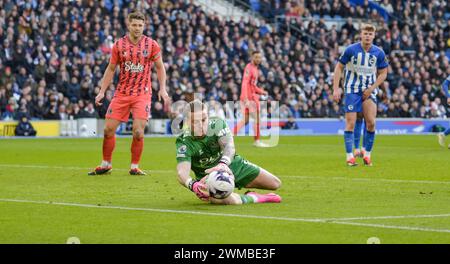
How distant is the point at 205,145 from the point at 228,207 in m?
0.99

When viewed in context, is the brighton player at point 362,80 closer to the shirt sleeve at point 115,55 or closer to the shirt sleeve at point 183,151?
→ the shirt sleeve at point 115,55

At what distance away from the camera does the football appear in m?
11.3

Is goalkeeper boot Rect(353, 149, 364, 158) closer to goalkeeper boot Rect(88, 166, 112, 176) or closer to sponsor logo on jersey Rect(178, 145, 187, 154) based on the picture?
goalkeeper boot Rect(88, 166, 112, 176)

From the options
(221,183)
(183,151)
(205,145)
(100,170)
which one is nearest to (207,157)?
(205,145)

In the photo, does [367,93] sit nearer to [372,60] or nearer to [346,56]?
[372,60]

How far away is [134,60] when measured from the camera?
672 inches

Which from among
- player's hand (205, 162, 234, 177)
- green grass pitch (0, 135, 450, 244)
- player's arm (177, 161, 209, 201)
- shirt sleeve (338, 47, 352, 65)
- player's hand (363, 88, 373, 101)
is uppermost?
shirt sleeve (338, 47, 352, 65)

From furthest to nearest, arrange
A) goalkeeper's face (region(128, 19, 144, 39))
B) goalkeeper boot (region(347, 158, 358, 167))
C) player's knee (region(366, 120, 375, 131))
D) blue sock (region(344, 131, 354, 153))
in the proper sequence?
1. player's knee (region(366, 120, 375, 131))
2. blue sock (region(344, 131, 354, 153))
3. goalkeeper boot (region(347, 158, 358, 167))
4. goalkeeper's face (region(128, 19, 144, 39))

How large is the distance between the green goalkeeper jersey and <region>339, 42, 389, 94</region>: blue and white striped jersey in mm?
7608

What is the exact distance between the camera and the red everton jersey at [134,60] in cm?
1700

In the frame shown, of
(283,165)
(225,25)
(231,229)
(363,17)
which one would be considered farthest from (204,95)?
(231,229)

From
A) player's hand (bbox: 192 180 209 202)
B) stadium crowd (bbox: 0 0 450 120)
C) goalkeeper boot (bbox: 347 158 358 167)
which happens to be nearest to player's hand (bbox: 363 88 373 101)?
goalkeeper boot (bbox: 347 158 358 167)

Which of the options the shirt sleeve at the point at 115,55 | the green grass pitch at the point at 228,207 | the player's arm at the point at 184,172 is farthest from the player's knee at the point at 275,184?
the shirt sleeve at the point at 115,55

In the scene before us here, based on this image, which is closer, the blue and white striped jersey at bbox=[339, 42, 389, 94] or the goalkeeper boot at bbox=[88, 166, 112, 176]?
the goalkeeper boot at bbox=[88, 166, 112, 176]
